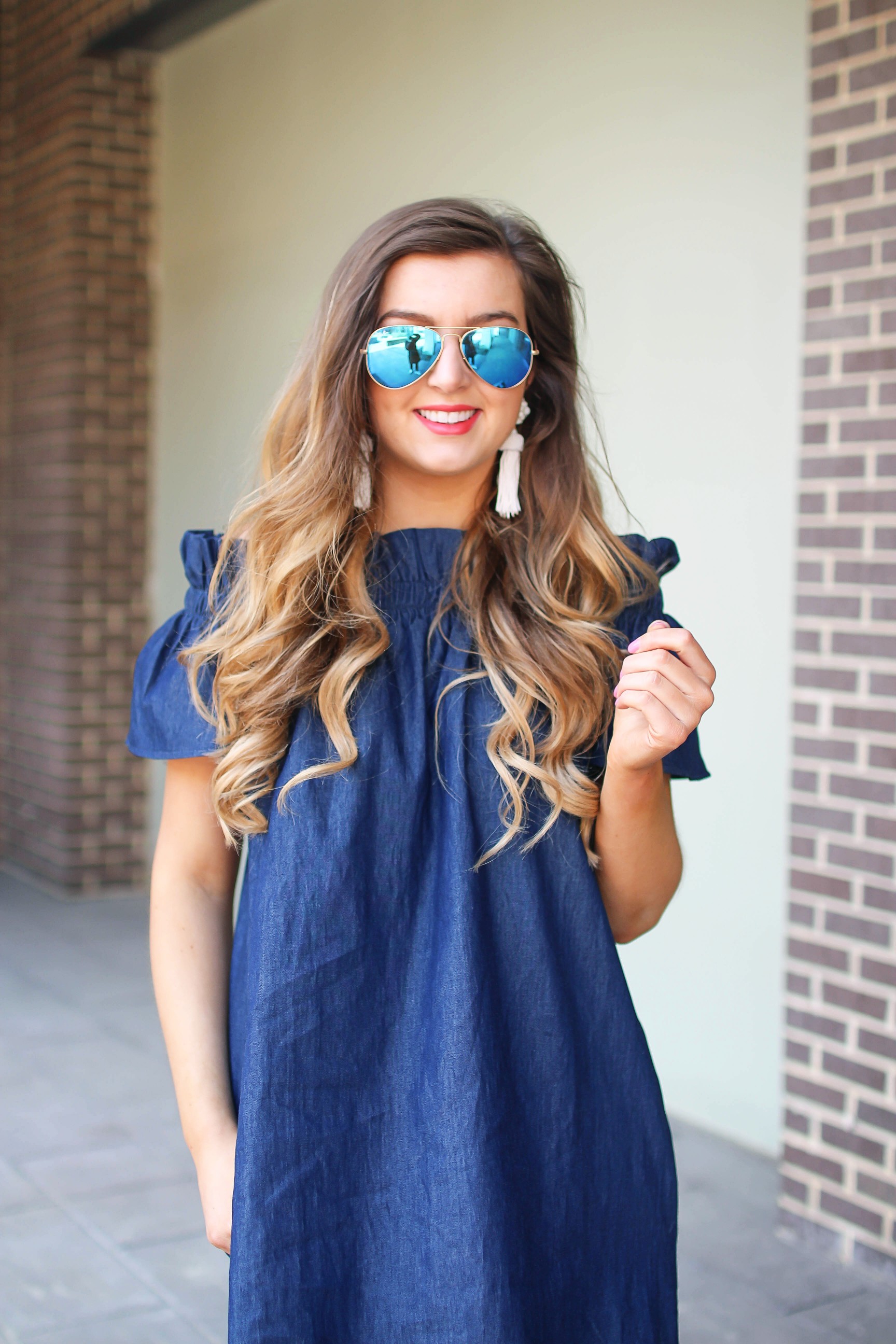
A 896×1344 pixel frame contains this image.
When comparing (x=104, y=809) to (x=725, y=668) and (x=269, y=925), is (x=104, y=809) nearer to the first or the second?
(x=725, y=668)

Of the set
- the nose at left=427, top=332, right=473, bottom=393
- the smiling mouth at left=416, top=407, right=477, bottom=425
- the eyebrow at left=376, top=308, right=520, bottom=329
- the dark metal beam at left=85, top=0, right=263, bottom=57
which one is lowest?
the smiling mouth at left=416, top=407, right=477, bottom=425

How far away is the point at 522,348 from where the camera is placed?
1620 millimetres

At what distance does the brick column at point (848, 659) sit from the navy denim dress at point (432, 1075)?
168 centimetres

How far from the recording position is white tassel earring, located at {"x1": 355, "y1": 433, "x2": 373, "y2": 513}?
171 cm

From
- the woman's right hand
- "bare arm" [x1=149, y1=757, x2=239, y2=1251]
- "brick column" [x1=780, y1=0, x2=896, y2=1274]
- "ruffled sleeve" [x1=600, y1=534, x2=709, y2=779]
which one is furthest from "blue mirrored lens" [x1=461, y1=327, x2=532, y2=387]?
"brick column" [x1=780, y1=0, x2=896, y2=1274]

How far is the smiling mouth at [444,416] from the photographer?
5.30 feet

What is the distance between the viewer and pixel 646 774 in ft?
5.08

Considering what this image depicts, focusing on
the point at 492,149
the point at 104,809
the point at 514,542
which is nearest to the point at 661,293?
the point at 492,149

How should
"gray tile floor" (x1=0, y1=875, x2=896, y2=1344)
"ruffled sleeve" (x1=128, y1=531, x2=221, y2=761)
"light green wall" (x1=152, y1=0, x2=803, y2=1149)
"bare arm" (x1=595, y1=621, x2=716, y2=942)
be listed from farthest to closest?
"light green wall" (x1=152, y1=0, x2=803, y2=1149) → "gray tile floor" (x1=0, y1=875, x2=896, y2=1344) → "ruffled sleeve" (x1=128, y1=531, x2=221, y2=761) → "bare arm" (x1=595, y1=621, x2=716, y2=942)

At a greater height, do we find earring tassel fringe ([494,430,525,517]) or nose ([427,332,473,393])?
nose ([427,332,473,393])

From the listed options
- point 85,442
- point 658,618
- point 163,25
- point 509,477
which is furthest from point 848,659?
point 163,25

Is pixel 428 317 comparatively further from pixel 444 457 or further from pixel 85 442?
pixel 85 442

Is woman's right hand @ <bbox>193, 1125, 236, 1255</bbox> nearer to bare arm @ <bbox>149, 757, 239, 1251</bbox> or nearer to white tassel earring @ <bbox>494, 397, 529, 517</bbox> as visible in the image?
bare arm @ <bbox>149, 757, 239, 1251</bbox>

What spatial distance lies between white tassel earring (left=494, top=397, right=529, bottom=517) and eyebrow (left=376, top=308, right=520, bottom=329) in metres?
0.15
